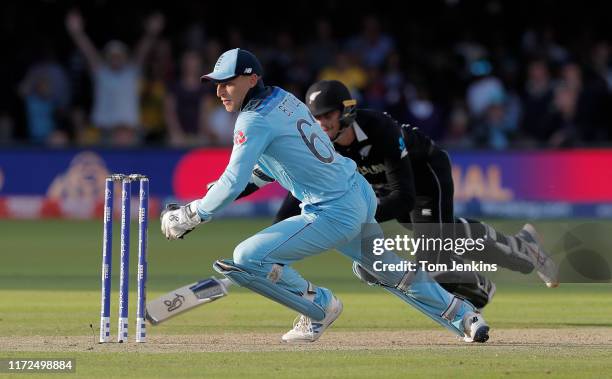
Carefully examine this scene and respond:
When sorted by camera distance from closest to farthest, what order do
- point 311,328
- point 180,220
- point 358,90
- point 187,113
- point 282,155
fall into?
point 180,220, point 282,155, point 311,328, point 187,113, point 358,90

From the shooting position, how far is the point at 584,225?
17594 mm

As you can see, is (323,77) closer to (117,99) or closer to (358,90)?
(358,90)

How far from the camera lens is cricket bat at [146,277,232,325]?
9.41 m

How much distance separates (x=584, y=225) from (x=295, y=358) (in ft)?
31.2

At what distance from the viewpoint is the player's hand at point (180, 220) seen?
29.2ft

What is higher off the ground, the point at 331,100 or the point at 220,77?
the point at 220,77

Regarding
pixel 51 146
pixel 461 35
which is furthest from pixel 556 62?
pixel 51 146

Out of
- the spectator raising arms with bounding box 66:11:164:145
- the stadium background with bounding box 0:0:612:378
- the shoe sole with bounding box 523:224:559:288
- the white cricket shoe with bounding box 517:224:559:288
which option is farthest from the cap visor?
the spectator raising arms with bounding box 66:11:164:145

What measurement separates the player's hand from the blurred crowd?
39.5ft

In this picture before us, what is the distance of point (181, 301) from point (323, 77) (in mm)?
12930

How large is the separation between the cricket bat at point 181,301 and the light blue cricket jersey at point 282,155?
743 millimetres

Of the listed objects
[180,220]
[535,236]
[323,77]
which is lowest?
[535,236]

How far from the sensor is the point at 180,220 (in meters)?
8.93

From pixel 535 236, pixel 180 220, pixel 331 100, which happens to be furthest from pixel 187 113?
Answer: pixel 180 220
